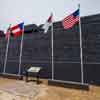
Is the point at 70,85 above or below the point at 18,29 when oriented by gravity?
below

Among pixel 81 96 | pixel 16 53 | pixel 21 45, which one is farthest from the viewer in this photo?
pixel 16 53

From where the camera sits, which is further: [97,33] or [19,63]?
[19,63]

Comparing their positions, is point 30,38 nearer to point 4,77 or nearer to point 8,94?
point 4,77

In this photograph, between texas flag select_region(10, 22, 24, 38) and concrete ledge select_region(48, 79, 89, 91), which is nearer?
concrete ledge select_region(48, 79, 89, 91)

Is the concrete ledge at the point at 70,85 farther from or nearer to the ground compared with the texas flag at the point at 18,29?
nearer to the ground

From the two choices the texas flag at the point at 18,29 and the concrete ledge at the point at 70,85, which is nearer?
the concrete ledge at the point at 70,85

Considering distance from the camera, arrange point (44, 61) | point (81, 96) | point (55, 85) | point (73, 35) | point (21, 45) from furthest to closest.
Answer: point (21, 45), point (44, 61), point (73, 35), point (55, 85), point (81, 96)

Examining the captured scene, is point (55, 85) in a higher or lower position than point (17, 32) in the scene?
lower

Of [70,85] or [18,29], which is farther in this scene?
[18,29]

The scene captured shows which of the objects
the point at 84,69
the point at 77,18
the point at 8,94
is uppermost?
the point at 77,18

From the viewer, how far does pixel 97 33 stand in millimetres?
7523

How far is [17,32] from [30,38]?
1.01 metres

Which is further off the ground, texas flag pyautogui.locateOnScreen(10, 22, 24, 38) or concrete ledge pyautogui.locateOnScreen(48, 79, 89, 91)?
texas flag pyautogui.locateOnScreen(10, 22, 24, 38)

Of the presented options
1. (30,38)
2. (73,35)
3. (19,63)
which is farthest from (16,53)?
(73,35)
